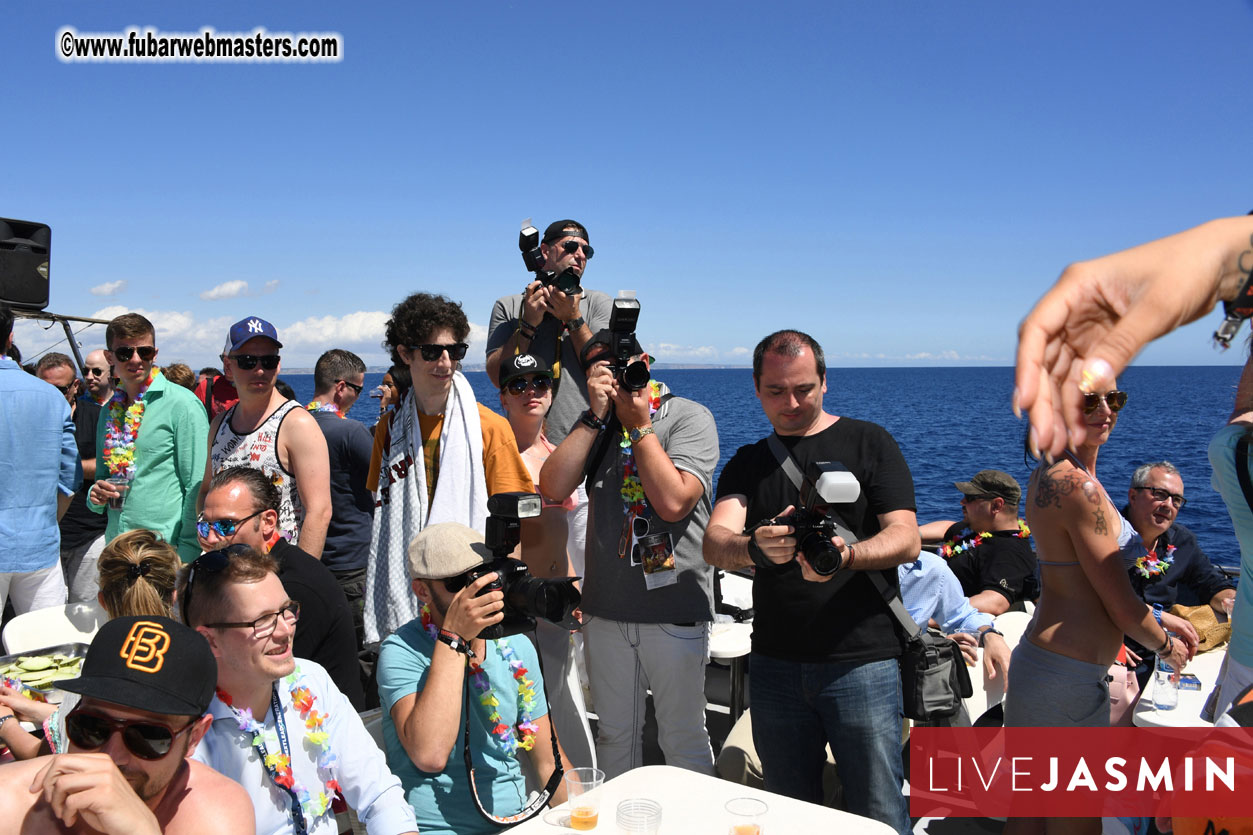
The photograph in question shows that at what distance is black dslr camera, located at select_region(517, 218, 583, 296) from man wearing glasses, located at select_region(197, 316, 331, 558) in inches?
47.6

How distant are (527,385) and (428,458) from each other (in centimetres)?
52

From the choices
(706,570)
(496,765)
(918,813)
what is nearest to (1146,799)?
(918,813)

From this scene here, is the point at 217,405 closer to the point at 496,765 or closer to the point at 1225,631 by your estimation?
the point at 496,765

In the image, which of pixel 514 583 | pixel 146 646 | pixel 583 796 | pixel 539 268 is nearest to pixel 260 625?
pixel 146 646

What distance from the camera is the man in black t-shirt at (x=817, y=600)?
2.74 metres

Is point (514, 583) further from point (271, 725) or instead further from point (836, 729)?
point (836, 729)

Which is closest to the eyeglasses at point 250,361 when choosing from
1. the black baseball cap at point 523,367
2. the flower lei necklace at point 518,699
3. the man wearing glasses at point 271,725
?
the black baseball cap at point 523,367

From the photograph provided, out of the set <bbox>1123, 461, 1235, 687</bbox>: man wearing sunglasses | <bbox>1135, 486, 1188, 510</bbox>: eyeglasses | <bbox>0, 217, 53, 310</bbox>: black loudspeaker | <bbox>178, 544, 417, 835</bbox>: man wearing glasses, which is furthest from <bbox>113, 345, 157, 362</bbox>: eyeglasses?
<bbox>1135, 486, 1188, 510</bbox>: eyeglasses

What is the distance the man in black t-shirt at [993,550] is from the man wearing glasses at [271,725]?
354 cm

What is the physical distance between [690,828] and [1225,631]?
337cm

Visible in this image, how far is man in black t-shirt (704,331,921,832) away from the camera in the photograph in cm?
274

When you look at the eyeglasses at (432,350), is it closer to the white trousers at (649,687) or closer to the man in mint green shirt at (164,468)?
the white trousers at (649,687)

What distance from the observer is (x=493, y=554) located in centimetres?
260

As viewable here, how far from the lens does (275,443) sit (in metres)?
3.64
